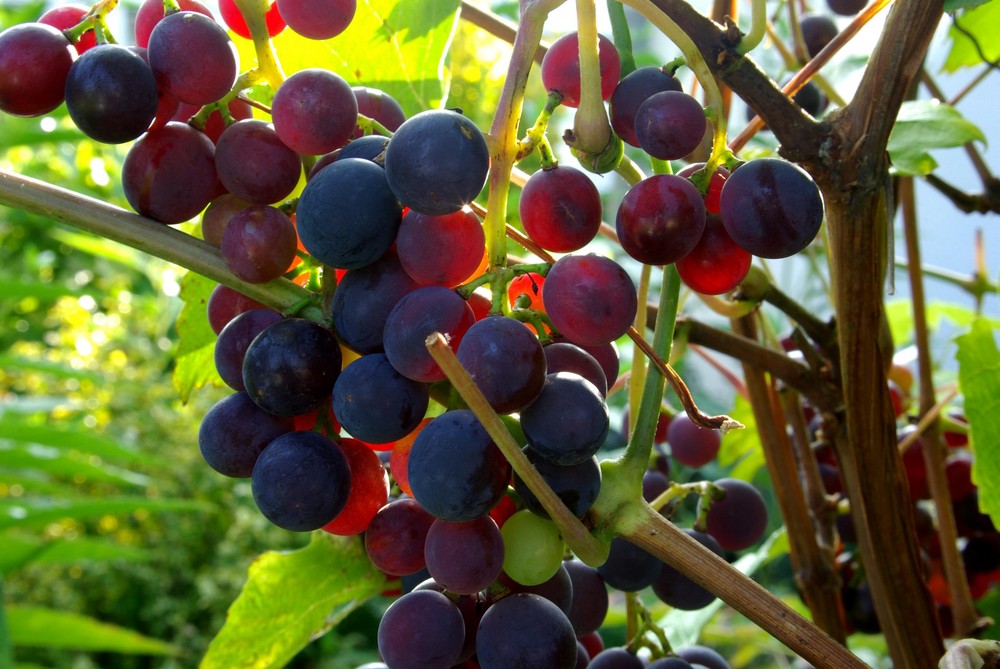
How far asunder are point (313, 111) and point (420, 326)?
100 millimetres

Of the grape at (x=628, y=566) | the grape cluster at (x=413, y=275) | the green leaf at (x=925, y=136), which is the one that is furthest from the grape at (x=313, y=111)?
the green leaf at (x=925, y=136)

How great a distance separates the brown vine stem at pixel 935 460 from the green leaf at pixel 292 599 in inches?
14.2

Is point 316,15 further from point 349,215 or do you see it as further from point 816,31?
point 816,31

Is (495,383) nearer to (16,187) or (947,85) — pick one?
(16,187)

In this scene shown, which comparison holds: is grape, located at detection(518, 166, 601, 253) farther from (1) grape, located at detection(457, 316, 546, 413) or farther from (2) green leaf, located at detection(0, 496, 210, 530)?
→ (2) green leaf, located at detection(0, 496, 210, 530)

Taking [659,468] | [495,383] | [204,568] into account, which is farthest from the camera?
[204,568]

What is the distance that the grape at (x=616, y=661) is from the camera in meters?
0.40

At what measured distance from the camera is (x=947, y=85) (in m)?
2.43

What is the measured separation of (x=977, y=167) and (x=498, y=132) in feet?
1.77

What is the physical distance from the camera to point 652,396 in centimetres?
33

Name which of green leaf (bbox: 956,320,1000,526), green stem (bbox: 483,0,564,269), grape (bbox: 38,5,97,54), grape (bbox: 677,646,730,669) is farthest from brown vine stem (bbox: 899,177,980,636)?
grape (bbox: 38,5,97,54)

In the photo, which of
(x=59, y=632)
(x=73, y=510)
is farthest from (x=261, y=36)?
(x=59, y=632)

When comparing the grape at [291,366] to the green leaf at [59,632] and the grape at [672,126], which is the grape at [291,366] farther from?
the green leaf at [59,632]

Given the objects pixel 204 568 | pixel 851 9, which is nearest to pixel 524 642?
pixel 851 9
